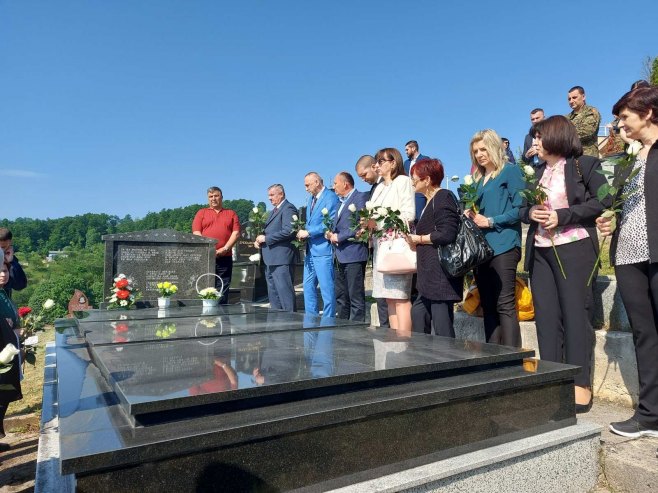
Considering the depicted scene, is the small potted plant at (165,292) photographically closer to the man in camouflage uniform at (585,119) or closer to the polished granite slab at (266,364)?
the polished granite slab at (266,364)

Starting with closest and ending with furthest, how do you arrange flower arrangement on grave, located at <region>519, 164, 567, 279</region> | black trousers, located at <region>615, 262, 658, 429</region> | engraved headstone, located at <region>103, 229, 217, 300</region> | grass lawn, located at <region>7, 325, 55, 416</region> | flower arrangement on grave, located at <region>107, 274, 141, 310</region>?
black trousers, located at <region>615, 262, 658, 429</region> → flower arrangement on grave, located at <region>519, 164, 567, 279</region> → grass lawn, located at <region>7, 325, 55, 416</region> → flower arrangement on grave, located at <region>107, 274, 141, 310</region> → engraved headstone, located at <region>103, 229, 217, 300</region>

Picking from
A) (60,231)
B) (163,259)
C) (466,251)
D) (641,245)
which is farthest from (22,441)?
(60,231)

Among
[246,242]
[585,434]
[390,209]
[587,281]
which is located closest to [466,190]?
[390,209]

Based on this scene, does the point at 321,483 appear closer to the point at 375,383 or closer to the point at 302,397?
the point at 302,397

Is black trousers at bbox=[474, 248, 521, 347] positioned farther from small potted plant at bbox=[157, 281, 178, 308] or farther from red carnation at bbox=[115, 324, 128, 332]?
small potted plant at bbox=[157, 281, 178, 308]

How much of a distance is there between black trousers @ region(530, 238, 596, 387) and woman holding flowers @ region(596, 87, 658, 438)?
31 cm

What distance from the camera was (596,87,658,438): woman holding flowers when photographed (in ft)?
9.05

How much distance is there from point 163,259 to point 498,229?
5080 mm

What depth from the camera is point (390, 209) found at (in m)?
4.27

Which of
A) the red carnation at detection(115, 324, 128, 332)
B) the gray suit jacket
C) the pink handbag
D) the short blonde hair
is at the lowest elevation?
the red carnation at detection(115, 324, 128, 332)

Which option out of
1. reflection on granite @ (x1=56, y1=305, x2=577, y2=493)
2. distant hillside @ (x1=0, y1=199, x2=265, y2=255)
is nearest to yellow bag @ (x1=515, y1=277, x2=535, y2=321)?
reflection on granite @ (x1=56, y1=305, x2=577, y2=493)

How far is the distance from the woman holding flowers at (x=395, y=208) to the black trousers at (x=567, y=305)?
1171mm

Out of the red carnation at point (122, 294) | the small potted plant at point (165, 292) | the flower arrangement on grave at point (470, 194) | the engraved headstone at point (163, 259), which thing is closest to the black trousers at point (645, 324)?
the flower arrangement on grave at point (470, 194)

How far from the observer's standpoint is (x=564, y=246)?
11.0 feet
